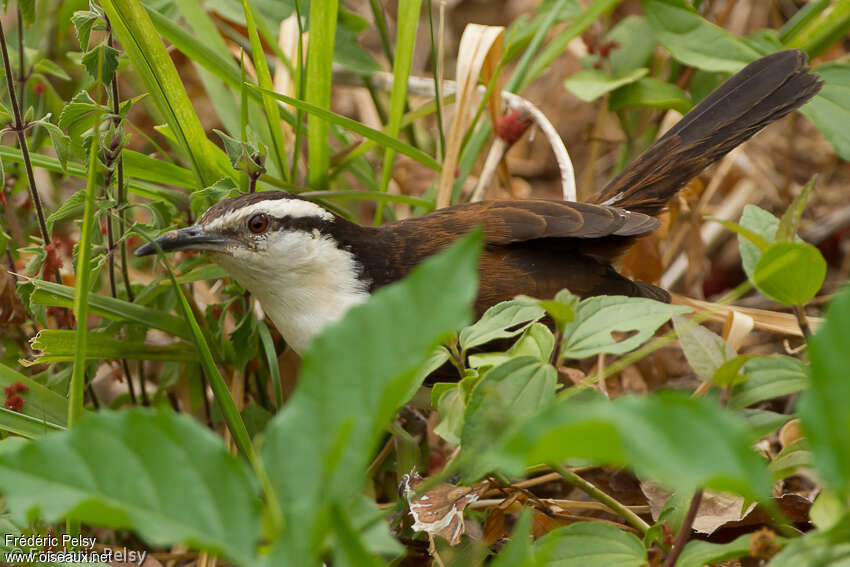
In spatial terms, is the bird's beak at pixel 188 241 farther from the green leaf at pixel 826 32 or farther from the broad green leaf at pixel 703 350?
the green leaf at pixel 826 32

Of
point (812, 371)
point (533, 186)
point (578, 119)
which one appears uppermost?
point (812, 371)

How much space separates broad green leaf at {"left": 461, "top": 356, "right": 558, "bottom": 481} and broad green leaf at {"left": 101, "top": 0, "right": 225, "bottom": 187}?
165 cm

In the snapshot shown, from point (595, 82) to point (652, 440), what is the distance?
120 inches

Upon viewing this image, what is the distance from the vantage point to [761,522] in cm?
255

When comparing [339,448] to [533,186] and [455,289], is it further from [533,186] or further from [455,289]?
[533,186]

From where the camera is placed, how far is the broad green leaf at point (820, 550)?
4.32 feet

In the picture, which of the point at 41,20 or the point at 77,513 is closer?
the point at 77,513

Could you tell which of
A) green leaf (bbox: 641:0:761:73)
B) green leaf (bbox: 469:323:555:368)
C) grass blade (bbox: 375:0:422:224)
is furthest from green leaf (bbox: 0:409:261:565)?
green leaf (bbox: 641:0:761:73)

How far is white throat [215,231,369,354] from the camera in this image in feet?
10.0

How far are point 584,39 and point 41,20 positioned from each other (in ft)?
7.73

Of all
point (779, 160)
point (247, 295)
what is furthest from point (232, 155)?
point (779, 160)

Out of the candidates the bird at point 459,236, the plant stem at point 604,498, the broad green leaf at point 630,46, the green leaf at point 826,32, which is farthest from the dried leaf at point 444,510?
the green leaf at point 826,32

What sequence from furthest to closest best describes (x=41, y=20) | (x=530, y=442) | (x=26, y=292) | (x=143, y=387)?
(x=41, y=20) → (x=143, y=387) → (x=26, y=292) → (x=530, y=442)

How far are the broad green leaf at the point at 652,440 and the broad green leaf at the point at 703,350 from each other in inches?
28.2
